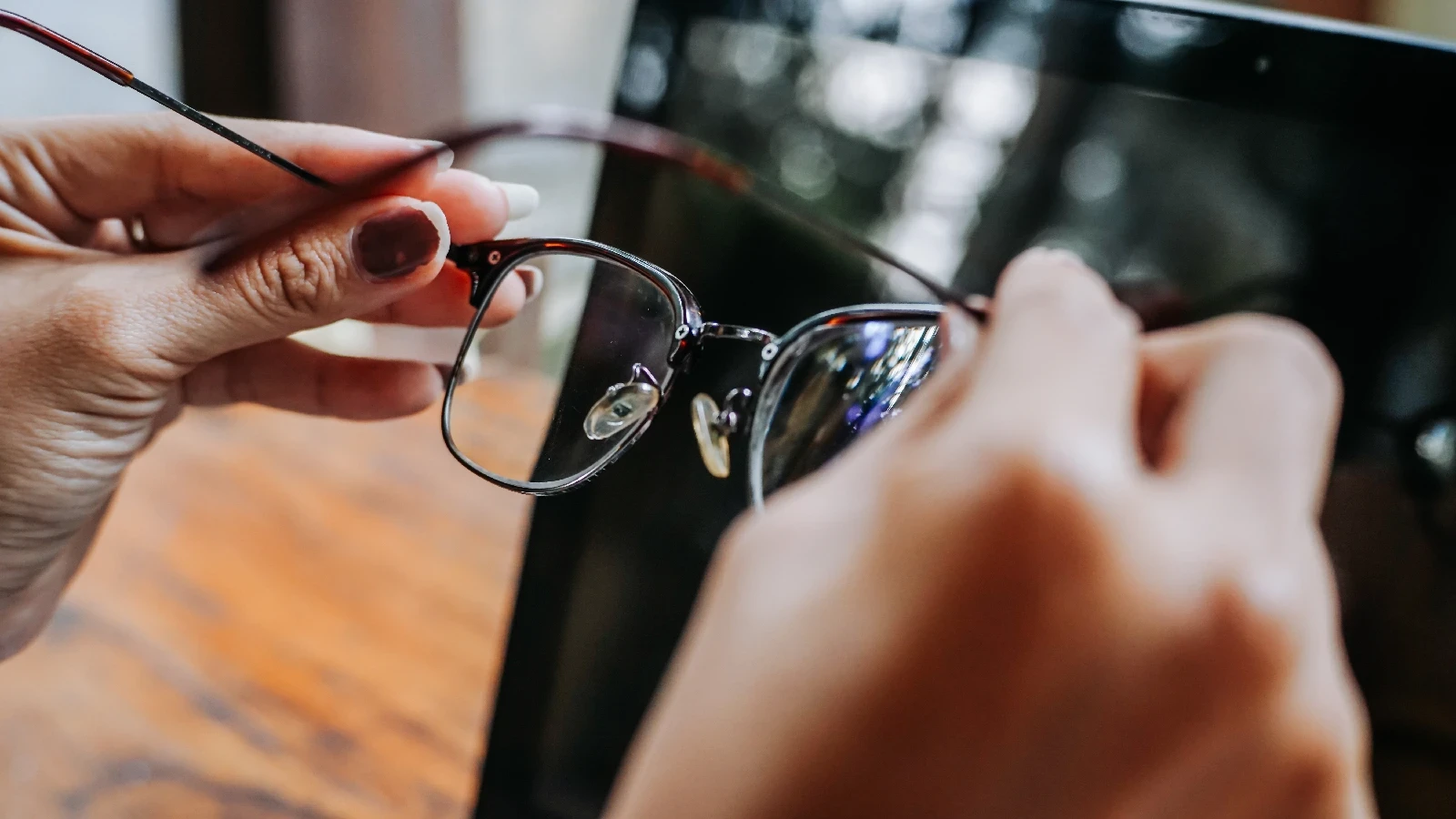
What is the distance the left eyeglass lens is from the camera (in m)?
0.26

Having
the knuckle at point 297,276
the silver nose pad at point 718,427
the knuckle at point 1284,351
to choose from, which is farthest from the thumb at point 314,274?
the knuckle at point 1284,351

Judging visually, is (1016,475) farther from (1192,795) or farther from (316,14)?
(316,14)

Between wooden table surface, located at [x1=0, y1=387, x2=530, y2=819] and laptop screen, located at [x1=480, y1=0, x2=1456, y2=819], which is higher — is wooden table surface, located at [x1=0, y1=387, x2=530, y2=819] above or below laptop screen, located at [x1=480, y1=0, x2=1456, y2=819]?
below

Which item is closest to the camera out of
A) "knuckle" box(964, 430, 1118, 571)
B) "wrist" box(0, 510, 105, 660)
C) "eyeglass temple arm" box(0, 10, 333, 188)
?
"knuckle" box(964, 430, 1118, 571)

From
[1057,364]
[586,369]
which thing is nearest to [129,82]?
[586,369]

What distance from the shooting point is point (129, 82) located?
26 centimetres

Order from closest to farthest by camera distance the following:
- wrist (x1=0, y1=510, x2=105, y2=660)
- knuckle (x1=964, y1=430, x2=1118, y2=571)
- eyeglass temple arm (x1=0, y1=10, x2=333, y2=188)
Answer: knuckle (x1=964, y1=430, x2=1118, y2=571) < eyeglass temple arm (x1=0, y1=10, x2=333, y2=188) < wrist (x1=0, y1=510, x2=105, y2=660)

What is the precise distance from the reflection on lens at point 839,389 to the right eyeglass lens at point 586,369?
0.15 feet

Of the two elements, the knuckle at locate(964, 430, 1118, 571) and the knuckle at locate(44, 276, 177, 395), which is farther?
the knuckle at locate(44, 276, 177, 395)

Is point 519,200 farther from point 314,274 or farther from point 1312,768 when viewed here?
point 1312,768

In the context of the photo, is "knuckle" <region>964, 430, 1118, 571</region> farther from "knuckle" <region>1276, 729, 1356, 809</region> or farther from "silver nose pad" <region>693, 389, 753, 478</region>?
"silver nose pad" <region>693, 389, 753, 478</region>

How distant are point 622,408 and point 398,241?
0.09 metres

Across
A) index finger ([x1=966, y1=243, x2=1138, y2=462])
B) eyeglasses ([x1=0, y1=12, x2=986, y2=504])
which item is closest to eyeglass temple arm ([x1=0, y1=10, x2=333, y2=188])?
eyeglasses ([x1=0, y1=12, x2=986, y2=504])

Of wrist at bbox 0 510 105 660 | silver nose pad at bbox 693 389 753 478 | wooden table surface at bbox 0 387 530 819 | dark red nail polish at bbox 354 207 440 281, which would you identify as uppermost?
dark red nail polish at bbox 354 207 440 281
